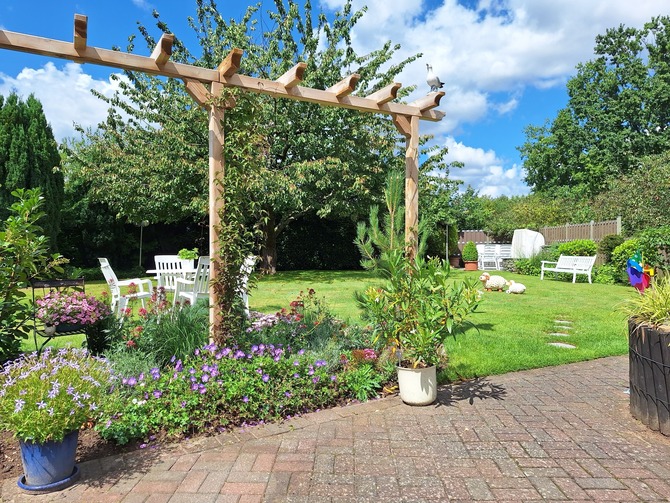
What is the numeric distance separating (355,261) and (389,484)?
14645 millimetres

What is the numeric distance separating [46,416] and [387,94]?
11.5ft

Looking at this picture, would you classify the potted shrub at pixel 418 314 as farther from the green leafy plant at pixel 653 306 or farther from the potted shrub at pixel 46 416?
the potted shrub at pixel 46 416

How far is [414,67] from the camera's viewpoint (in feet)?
41.4

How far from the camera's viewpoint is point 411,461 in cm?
248

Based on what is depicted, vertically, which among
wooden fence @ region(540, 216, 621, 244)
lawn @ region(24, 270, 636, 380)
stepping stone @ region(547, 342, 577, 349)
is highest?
wooden fence @ region(540, 216, 621, 244)

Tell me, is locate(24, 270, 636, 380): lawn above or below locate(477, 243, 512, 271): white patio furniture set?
below

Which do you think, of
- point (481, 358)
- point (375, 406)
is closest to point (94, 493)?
point (375, 406)

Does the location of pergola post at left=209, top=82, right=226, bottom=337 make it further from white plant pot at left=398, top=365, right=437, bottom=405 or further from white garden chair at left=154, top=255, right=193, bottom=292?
white garden chair at left=154, top=255, right=193, bottom=292

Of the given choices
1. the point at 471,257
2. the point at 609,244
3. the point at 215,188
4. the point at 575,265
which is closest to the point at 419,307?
the point at 215,188

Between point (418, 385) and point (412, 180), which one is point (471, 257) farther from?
point (418, 385)

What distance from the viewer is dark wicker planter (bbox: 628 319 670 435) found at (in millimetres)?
2785

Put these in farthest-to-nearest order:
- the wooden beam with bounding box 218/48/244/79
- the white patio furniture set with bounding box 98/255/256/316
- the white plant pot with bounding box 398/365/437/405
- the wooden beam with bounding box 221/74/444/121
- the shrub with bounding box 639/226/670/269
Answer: the shrub with bounding box 639/226/670/269 → the white patio furniture set with bounding box 98/255/256/316 → the wooden beam with bounding box 221/74/444/121 → the wooden beam with bounding box 218/48/244/79 → the white plant pot with bounding box 398/365/437/405

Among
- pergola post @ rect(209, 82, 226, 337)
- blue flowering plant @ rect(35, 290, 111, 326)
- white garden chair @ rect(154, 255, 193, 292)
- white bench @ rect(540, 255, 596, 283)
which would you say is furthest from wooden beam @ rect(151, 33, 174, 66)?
white bench @ rect(540, 255, 596, 283)

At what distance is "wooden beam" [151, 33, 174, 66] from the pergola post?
0.40 meters
